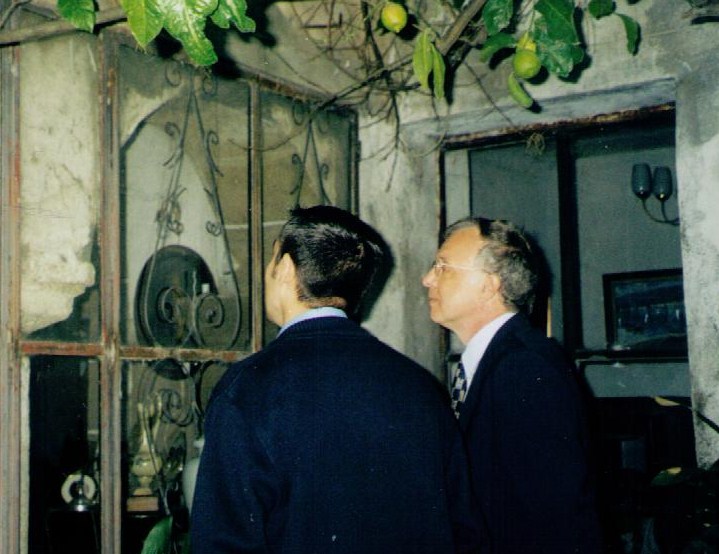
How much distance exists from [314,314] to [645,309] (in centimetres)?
584

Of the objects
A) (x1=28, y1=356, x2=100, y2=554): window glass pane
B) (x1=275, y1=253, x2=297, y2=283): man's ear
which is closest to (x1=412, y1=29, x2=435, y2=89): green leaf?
(x1=275, y1=253, x2=297, y2=283): man's ear

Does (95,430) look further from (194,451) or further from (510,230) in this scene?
(510,230)

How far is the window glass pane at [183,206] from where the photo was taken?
3133 millimetres

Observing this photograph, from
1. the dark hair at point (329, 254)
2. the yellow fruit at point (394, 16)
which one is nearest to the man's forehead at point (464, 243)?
the dark hair at point (329, 254)

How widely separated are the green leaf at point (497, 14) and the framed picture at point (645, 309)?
14.4 ft

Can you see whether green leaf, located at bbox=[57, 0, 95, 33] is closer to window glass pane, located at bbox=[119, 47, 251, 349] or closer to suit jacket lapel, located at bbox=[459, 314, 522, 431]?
window glass pane, located at bbox=[119, 47, 251, 349]

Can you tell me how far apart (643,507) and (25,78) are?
3281 mm

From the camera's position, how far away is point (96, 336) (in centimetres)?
293

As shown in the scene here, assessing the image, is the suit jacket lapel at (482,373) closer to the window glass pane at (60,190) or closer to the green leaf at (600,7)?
the window glass pane at (60,190)

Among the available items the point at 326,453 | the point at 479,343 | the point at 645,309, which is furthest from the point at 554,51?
the point at 645,309

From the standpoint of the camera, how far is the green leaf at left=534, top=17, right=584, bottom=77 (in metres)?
3.09

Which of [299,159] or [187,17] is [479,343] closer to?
[187,17]

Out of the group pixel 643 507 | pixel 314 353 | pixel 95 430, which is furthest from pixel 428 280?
pixel 643 507

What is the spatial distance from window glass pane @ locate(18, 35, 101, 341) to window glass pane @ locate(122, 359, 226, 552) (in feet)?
1.14
